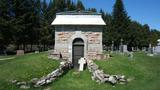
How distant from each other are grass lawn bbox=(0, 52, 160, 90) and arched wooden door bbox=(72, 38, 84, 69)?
3.02 meters

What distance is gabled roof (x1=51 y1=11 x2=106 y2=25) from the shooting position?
3521 centimetres

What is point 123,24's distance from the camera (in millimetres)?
91125

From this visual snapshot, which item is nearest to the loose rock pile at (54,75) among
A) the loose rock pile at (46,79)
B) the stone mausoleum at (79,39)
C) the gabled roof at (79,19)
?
the loose rock pile at (46,79)

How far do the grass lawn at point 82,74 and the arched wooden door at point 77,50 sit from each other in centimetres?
302

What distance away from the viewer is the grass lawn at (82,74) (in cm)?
2455

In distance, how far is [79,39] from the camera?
3488 centimetres

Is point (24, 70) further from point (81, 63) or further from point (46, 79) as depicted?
point (81, 63)

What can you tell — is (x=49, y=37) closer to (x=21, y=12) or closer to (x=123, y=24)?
(x=21, y=12)

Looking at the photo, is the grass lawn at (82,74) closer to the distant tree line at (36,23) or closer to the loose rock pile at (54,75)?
the loose rock pile at (54,75)

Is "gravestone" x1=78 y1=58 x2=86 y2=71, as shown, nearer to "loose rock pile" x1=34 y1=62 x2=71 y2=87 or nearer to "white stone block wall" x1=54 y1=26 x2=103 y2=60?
"loose rock pile" x1=34 y1=62 x2=71 y2=87

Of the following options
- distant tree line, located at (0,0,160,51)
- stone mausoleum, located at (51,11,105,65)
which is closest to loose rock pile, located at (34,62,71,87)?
stone mausoleum, located at (51,11,105,65)

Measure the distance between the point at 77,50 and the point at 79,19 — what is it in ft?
11.4

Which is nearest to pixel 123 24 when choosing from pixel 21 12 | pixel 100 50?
pixel 21 12

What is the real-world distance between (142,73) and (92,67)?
15.3 feet
